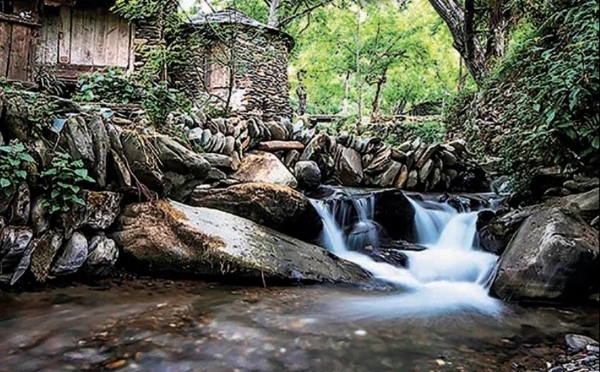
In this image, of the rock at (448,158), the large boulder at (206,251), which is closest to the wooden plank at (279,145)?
the rock at (448,158)

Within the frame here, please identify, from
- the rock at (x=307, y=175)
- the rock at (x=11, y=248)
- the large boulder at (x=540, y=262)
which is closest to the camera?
the large boulder at (x=540, y=262)

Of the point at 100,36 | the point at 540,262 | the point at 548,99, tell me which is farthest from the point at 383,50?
the point at 548,99

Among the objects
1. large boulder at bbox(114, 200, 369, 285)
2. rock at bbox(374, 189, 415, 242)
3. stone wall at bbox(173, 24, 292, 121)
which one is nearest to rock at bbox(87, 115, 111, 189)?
large boulder at bbox(114, 200, 369, 285)

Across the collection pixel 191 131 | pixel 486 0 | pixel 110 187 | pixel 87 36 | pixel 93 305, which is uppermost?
pixel 486 0

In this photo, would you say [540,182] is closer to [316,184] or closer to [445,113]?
[316,184]

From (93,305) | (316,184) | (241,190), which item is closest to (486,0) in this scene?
(316,184)

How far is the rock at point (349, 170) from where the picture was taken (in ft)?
28.7

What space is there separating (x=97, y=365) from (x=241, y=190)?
3.37m

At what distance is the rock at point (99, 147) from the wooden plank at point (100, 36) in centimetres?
840

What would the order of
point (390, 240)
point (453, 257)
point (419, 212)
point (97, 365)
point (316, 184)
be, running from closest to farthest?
1. point (97, 365)
2. point (453, 257)
3. point (390, 240)
4. point (419, 212)
5. point (316, 184)

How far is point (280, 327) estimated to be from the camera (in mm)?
3441

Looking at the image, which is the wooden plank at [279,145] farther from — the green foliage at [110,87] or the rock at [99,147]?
the rock at [99,147]

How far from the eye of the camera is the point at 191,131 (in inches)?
274

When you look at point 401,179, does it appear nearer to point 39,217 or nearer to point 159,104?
point 159,104
